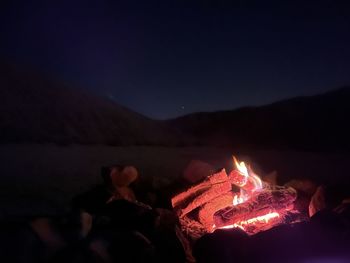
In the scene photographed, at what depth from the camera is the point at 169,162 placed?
34.7 feet

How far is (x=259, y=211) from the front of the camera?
5031 mm

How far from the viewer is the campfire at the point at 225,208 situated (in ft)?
16.2

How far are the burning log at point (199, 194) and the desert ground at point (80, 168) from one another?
3.36 feet

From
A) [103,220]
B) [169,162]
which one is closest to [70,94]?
[169,162]

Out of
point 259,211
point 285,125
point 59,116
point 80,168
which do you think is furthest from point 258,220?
point 285,125

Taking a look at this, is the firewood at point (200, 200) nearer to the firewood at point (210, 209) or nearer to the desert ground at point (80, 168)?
the firewood at point (210, 209)

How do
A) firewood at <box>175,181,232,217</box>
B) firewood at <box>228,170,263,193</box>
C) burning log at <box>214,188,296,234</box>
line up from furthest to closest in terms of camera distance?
firewood at <box>228,170,263,193</box>
firewood at <box>175,181,232,217</box>
burning log at <box>214,188,296,234</box>

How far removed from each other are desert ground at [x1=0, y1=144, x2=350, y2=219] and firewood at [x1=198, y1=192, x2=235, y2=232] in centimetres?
115

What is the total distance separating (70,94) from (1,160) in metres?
11.7

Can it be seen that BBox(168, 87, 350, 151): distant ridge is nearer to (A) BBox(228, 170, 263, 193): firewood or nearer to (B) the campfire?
(A) BBox(228, 170, 263, 193): firewood

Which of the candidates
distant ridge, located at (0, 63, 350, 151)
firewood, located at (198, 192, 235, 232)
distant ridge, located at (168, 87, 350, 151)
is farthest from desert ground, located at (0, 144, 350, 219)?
distant ridge, located at (168, 87, 350, 151)

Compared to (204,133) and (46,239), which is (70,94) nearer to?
(204,133)

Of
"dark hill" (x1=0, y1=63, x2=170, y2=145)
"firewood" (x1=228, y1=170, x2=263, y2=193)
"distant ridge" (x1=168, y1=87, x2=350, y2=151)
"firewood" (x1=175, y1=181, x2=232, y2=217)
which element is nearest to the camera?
"firewood" (x1=175, y1=181, x2=232, y2=217)

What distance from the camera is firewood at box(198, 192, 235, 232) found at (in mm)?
5090
